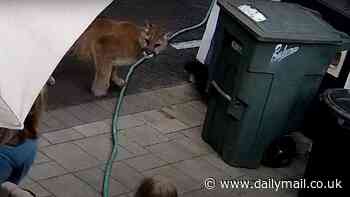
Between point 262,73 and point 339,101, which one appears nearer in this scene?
point 339,101

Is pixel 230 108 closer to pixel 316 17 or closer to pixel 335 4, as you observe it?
pixel 316 17

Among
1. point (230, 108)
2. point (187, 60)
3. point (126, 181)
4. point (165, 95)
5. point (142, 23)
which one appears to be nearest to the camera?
point (126, 181)

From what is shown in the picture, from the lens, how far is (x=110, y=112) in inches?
252

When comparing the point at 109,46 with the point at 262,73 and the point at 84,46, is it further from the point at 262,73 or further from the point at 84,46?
the point at 262,73

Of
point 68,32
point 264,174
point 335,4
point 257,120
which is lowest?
point 264,174

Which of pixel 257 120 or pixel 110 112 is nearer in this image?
pixel 257 120

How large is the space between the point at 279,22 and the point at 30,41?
3.78 meters

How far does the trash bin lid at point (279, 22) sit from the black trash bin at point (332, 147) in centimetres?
58

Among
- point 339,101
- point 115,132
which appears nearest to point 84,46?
point 115,132

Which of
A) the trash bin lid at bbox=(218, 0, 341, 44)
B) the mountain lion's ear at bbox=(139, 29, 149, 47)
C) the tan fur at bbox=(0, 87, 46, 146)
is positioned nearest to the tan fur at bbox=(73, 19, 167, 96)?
the mountain lion's ear at bbox=(139, 29, 149, 47)

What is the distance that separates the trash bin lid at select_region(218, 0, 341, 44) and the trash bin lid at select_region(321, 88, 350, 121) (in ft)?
1.83

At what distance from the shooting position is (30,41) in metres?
2.16

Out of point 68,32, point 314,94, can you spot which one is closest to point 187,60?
point 314,94

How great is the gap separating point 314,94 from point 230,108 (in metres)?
0.75
